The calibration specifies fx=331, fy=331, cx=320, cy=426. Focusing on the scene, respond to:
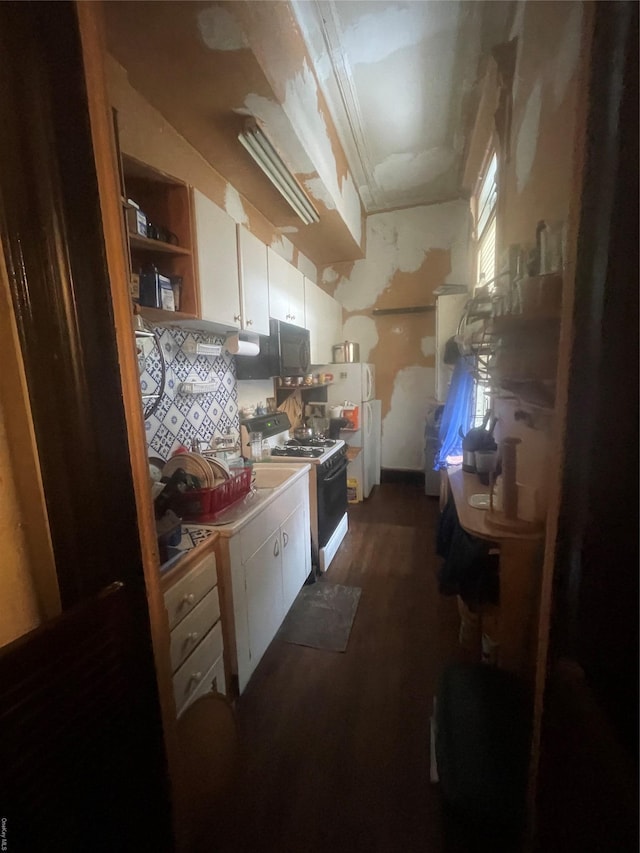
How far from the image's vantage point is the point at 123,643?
60cm

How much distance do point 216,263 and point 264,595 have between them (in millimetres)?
1659

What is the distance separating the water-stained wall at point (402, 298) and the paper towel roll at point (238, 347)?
2.27 metres

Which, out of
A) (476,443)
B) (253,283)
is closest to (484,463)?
(476,443)

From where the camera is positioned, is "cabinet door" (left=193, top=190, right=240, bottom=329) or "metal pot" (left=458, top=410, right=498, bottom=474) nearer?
"cabinet door" (left=193, top=190, right=240, bottom=329)

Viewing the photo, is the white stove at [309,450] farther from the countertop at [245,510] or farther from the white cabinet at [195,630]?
the white cabinet at [195,630]

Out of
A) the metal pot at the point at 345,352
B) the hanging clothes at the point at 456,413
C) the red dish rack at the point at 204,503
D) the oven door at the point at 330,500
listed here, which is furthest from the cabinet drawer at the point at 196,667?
the metal pot at the point at 345,352

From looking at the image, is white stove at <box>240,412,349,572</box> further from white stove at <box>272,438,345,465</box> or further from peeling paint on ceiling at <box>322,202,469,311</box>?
peeling paint on ceiling at <box>322,202,469,311</box>

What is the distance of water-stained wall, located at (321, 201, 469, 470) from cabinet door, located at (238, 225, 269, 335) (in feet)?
7.04

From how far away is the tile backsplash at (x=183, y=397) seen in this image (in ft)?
5.31

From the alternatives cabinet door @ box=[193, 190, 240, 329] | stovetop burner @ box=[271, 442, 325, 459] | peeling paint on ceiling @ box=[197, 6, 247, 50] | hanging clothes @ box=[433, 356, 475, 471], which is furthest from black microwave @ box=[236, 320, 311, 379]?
hanging clothes @ box=[433, 356, 475, 471]

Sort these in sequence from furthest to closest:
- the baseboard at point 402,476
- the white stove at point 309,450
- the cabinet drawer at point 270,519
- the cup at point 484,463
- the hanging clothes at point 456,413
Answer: the baseboard at point 402,476 < the hanging clothes at point 456,413 < the white stove at point 309,450 < the cup at point 484,463 < the cabinet drawer at point 270,519

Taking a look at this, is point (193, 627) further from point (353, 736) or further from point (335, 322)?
point (335, 322)

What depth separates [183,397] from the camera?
1822mm

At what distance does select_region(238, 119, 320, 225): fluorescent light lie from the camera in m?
1.71
